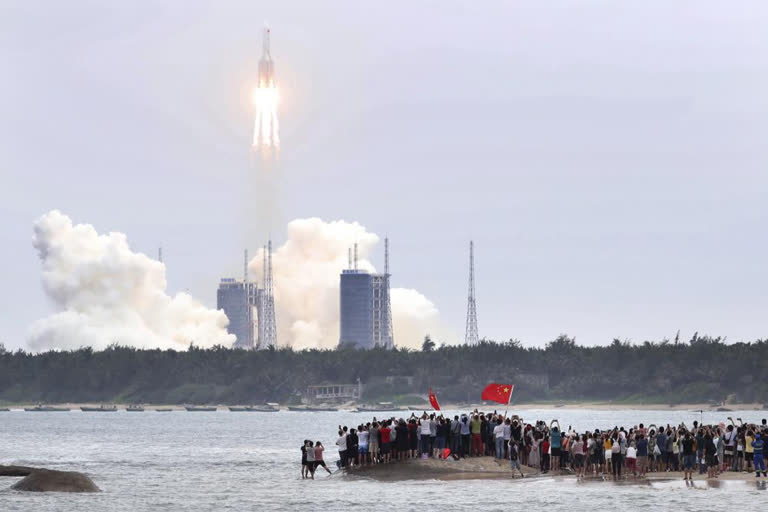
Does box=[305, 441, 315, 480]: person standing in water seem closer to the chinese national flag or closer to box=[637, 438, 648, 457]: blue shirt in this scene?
the chinese national flag

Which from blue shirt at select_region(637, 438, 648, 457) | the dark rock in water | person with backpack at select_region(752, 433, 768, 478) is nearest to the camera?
person with backpack at select_region(752, 433, 768, 478)

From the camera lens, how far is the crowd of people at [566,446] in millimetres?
71000

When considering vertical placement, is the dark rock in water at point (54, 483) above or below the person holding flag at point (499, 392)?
below

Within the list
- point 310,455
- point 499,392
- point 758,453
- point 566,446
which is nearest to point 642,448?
point 566,446

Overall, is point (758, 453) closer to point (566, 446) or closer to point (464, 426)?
point (566, 446)

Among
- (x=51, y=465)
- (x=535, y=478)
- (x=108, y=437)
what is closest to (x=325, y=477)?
(x=535, y=478)

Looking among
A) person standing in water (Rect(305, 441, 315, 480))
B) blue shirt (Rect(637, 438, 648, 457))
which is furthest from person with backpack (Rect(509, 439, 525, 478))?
person standing in water (Rect(305, 441, 315, 480))

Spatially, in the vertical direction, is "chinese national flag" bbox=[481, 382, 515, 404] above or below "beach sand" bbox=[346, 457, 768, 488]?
above

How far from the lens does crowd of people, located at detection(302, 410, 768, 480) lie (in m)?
71.0

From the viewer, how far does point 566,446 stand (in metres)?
75.3

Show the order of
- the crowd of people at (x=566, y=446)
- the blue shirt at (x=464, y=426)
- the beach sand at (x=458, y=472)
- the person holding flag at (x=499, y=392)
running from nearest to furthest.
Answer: the crowd of people at (x=566, y=446) < the beach sand at (x=458, y=472) < the blue shirt at (x=464, y=426) < the person holding flag at (x=499, y=392)

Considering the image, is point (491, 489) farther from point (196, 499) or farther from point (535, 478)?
point (196, 499)

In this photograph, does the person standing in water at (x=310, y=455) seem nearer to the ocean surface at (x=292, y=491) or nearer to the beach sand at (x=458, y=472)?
the ocean surface at (x=292, y=491)

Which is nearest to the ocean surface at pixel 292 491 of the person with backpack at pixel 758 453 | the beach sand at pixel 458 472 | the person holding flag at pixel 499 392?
the beach sand at pixel 458 472
